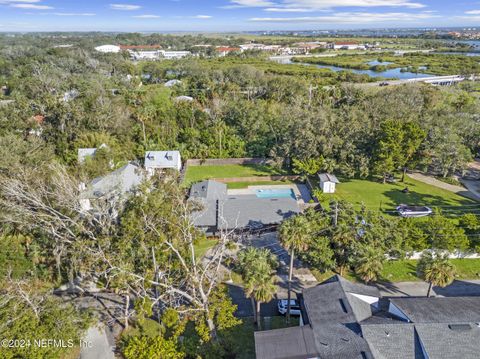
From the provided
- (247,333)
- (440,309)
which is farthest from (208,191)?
(440,309)

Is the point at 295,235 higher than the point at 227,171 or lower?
higher

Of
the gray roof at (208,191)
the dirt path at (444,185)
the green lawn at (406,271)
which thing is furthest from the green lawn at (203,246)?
the dirt path at (444,185)

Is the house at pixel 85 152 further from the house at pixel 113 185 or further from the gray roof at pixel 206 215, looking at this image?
the gray roof at pixel 206 215

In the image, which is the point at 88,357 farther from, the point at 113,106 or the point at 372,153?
the point at 113,106

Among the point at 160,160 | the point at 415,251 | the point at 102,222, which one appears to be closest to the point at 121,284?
the point at 102,222

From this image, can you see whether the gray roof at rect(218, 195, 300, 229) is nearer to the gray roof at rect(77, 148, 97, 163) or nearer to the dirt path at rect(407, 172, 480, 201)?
the dirt path at rect(407, 172, 480, 201)

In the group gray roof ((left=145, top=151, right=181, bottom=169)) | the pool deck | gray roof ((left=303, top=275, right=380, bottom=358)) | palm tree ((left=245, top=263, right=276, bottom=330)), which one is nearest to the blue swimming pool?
the pool deck

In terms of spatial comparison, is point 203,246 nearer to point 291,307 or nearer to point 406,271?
point 291,307
